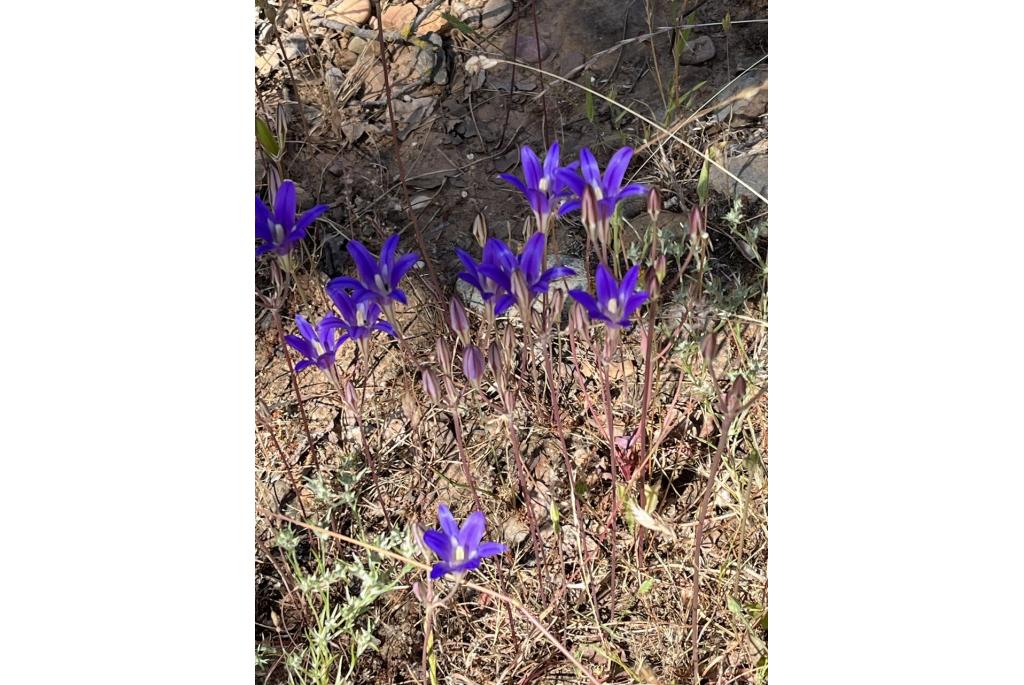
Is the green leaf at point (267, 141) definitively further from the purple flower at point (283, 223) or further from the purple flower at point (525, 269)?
the purple flower at point (525, 269)

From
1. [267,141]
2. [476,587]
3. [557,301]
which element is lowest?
[476,587]

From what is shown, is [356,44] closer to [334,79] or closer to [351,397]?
[334,79]

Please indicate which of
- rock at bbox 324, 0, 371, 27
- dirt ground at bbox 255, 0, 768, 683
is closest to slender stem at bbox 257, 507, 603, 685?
dirt ground at bbox 255, 0, 768, 683

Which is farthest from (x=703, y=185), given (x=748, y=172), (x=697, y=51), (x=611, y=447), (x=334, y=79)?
(x=334, y=79)

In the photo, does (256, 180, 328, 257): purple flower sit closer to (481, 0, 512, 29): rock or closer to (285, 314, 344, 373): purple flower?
(285, 314, 344, 373): purple flower

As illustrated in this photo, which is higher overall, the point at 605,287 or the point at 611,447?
the point at 605,287

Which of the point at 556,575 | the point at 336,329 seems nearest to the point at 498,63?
the point at 336,329
